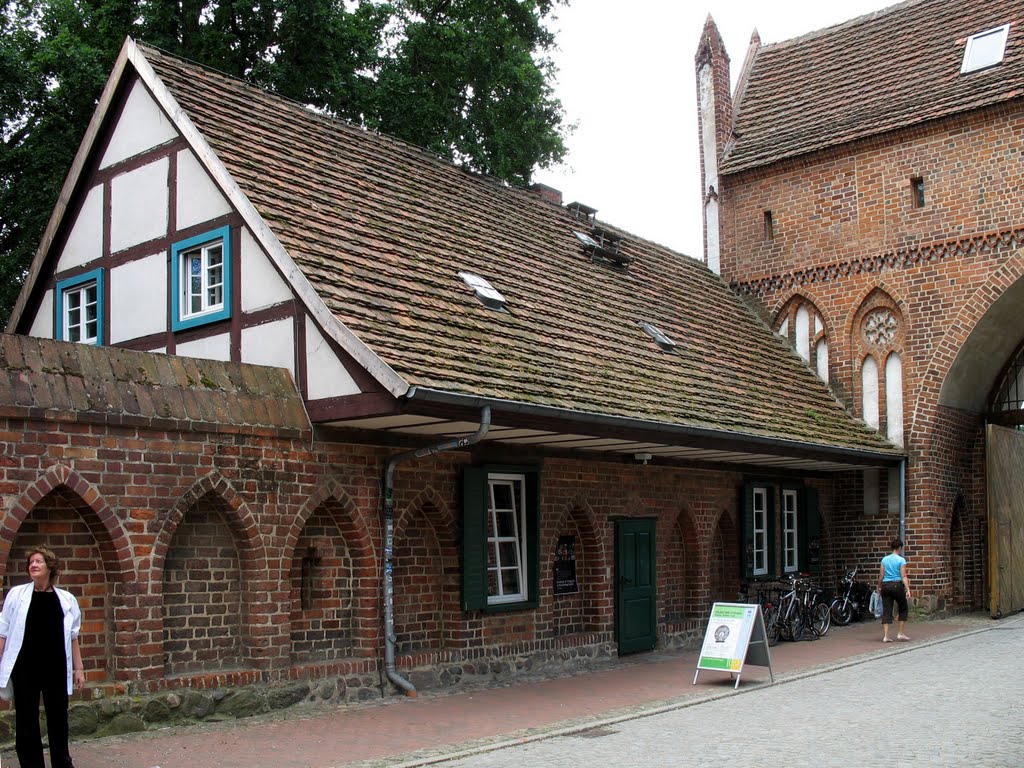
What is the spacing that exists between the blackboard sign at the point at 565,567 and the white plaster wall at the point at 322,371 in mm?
4677

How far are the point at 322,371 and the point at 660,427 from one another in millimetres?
4316

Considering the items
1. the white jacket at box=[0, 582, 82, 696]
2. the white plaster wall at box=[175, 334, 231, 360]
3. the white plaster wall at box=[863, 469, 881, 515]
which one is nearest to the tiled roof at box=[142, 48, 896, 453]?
the white plaster wall at box=[863, 469, 881, 515]

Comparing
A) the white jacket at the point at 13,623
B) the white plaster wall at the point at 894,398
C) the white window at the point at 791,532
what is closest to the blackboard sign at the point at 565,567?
the white window at the point at 791,532

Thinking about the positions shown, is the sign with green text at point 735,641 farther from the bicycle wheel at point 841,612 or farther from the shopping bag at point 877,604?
the bicycle wheel at point 841,612

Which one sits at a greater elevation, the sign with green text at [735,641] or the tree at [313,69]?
the tree at [313,69]

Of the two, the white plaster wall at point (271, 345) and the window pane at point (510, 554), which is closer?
the white plaster wall at point (271, 345)

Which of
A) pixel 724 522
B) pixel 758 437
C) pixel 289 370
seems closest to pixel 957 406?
pixel 724 522

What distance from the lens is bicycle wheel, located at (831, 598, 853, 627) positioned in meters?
19.7

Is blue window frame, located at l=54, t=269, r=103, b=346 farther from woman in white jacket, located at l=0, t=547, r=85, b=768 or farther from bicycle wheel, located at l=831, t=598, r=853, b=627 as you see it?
bicycle wheel, located at l=831, t=598, r=853, b=627

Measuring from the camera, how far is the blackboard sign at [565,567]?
14860mm

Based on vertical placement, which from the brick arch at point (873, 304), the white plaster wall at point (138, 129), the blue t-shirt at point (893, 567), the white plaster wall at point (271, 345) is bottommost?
the blue t-shirt at point (893, 567)

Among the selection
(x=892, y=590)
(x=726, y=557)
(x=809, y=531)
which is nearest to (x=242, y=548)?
(x=726, y=557)

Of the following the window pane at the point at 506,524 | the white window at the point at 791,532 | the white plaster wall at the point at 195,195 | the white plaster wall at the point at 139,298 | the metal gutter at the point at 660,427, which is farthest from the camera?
the white window at the point at 791,532

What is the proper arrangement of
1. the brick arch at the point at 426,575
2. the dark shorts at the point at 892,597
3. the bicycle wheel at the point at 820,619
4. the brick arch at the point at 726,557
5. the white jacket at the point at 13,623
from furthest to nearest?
the brick arch at the point at 726,557, the bicycle wheel at the point at 820,619, the dark shorts at the point at 892,597, the brick arch at the point at 426,575, the white jacket at the point at 13,623
